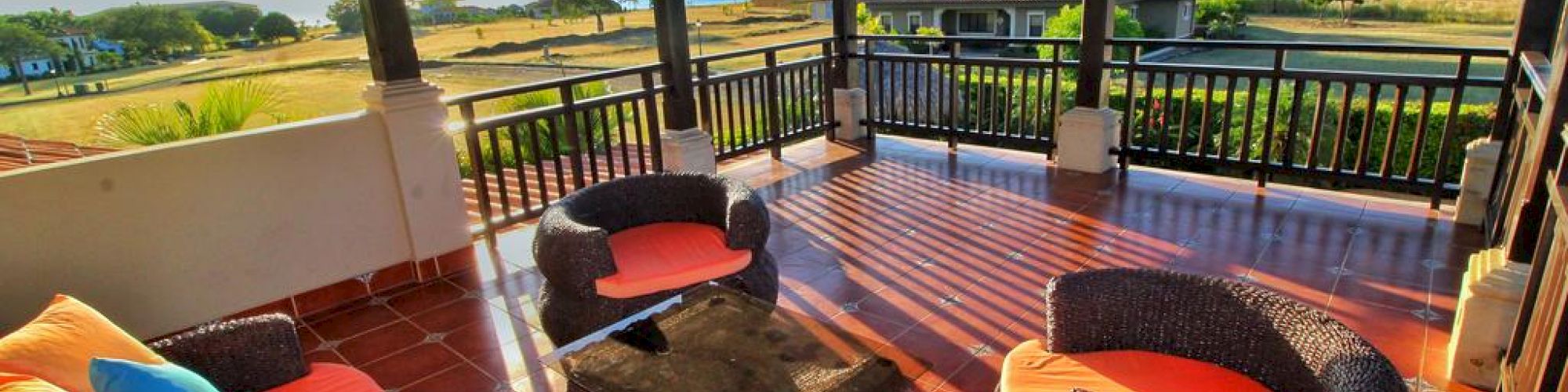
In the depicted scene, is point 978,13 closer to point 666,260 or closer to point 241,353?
point 666,260

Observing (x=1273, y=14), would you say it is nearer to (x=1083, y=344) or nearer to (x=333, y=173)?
(x=1083, y=344)

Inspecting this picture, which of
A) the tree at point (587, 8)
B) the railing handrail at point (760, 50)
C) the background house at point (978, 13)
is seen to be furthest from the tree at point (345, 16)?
the background house at point (978, 13)

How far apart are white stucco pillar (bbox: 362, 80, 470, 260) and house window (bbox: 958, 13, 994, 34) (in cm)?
697

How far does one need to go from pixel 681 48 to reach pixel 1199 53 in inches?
139

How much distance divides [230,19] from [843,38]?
377 cm

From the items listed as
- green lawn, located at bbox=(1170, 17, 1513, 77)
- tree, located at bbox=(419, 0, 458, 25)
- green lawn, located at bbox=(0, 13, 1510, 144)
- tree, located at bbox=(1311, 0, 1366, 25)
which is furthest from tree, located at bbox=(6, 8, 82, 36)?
tree, located at bbox=(1311, 0, 1366, 25)

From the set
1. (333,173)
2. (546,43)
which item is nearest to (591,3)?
(546,43)

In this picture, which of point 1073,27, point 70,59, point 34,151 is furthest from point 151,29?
point 1073,27

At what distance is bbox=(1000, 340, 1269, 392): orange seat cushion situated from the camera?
1837 millimetres

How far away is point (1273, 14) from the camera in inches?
296

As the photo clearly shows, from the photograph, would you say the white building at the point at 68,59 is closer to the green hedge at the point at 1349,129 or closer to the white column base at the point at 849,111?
the white column base at the point at 849,111

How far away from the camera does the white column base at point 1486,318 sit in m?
2.35

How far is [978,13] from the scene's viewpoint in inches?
372

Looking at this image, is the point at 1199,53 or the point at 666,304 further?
the point at 1199,53
